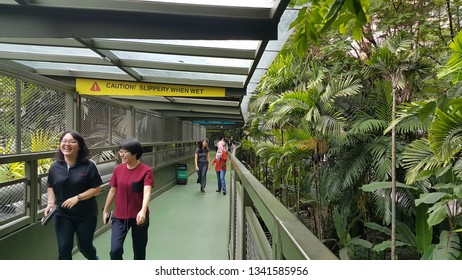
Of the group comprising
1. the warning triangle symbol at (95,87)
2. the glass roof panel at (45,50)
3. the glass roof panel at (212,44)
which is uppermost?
the glass roof panel at (45,50)

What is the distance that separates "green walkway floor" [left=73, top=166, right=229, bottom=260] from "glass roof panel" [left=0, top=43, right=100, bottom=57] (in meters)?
2.65

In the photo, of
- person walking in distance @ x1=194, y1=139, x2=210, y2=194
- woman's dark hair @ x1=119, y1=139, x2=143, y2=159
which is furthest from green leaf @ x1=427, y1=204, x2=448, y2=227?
person walking in distance @ x1=194, y1=139, x2=210, y2=194

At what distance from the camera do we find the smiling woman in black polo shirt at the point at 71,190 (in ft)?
9.06

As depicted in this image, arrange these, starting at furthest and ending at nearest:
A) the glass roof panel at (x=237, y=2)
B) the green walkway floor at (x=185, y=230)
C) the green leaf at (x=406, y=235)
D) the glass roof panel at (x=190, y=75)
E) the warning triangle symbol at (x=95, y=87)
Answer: the glass roof panel at (x=190, y=75) < the warning triangle symbol at (x=95, y=87) < the green walkway floor at (x=185, y=230) < the green leaf at (x=406, y=235) < the glass roof panel at (x=237, y=2)

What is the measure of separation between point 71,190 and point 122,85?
352 centimetres

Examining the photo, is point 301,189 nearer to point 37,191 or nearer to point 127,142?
point 127,142

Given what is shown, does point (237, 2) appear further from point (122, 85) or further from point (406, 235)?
point (122, 85)

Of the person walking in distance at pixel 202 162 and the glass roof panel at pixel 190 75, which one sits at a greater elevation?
the glass roof panel at pixel 190 75

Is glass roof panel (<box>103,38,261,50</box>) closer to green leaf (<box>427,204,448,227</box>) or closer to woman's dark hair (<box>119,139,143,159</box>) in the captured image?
woman's dark hair (<box>119,139,143,159</box>)

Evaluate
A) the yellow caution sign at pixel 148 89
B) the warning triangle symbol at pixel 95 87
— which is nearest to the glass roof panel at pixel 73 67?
the yellow caution sign at pixel 148 89

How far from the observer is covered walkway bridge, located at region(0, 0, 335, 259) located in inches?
114

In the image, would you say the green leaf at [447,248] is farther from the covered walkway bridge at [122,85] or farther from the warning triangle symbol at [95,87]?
the warning triangle symbol at [95,87]

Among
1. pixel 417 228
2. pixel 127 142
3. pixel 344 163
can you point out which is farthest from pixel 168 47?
pixel 417 228

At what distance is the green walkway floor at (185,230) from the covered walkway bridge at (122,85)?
0.03 meters
